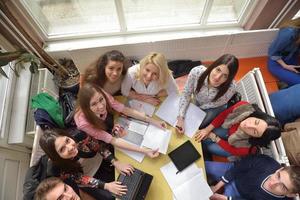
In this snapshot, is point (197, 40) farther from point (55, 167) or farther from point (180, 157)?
point (55, 167)

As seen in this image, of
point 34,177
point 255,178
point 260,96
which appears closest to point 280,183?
point 255,178

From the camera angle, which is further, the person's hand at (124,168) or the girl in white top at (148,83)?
the girl in white top at (148,83)

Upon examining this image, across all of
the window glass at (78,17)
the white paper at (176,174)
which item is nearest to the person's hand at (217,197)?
the white paper at (176,174)

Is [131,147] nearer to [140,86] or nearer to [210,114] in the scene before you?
[140,86]

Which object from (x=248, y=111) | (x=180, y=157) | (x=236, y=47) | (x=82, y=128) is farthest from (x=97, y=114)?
(x=236, y=47)

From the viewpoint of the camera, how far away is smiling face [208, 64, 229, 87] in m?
1.85

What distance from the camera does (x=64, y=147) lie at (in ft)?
5.68

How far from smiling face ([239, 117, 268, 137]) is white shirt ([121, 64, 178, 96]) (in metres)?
0.62

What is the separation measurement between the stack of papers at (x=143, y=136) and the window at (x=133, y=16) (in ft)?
3.87

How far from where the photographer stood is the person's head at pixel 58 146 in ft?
5.65

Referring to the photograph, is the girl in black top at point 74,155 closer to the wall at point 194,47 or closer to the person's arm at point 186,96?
the person's arm at point 186,96

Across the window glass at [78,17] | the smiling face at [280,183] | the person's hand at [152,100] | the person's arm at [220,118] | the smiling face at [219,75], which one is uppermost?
the window glass at [78,17]

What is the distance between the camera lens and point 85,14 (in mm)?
2836

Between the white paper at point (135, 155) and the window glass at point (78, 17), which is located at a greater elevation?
the window glass at point (78, 17)
